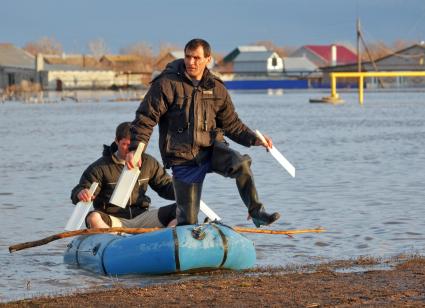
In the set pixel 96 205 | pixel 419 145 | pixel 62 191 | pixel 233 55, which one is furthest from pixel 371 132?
pixel 233 55

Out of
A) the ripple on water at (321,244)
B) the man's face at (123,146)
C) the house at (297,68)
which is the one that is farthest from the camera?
the house at (297,68)

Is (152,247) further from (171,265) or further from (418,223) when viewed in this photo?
(418,223)

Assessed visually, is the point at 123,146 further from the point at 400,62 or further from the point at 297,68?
the point at 297,68

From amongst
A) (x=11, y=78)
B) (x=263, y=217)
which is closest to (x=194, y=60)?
(x=263, y=217)

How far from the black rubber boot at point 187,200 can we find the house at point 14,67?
425ft

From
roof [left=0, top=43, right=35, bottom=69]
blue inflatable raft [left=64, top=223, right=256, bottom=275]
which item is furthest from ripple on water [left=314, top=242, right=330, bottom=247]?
roof [left=0, top=43, right=35, bottom=69]

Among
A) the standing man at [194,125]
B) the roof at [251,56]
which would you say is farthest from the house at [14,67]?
the standing man at [194,125]

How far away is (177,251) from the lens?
957 centimetres

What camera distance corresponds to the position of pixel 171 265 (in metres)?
9.69

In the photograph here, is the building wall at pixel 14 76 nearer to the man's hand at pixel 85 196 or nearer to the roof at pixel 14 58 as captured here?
the roof at pixel 14 58

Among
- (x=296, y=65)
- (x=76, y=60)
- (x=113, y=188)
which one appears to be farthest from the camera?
(x=76, y=60)

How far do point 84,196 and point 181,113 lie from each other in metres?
1.53

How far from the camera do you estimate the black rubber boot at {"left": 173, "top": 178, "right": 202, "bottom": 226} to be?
31.9 feet

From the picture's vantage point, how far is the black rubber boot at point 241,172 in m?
9.40
